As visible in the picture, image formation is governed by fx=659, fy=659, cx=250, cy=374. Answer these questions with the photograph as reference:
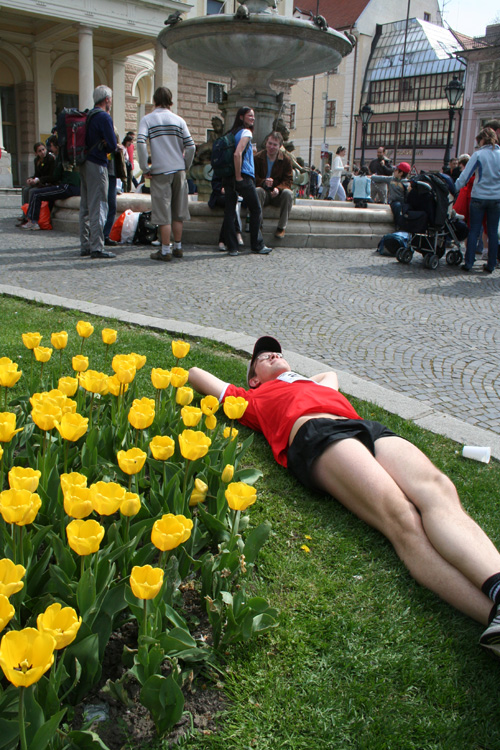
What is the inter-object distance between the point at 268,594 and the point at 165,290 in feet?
18.2

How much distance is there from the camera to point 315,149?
66.8 m

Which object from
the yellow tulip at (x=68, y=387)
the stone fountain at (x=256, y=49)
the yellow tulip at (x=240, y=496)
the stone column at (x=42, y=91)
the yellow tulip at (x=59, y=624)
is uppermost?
the stone column at (x=42, y=91)

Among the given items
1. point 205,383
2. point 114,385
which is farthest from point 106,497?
point 205,383

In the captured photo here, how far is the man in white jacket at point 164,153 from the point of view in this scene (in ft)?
28.8

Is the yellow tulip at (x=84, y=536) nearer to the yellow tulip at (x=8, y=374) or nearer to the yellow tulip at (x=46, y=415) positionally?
the yellow tulip at (x=46, y=415)

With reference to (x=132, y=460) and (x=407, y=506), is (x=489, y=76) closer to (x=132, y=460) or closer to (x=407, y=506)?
(x=407, y=506)

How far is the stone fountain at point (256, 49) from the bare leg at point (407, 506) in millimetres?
10412

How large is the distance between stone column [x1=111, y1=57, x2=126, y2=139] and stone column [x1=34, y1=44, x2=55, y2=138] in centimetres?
311

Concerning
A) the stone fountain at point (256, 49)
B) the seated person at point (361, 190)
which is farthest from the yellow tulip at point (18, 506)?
the seated person at point (361, 190)

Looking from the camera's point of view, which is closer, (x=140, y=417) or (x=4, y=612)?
(x=4, y=612)

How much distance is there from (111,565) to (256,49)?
11671 mm

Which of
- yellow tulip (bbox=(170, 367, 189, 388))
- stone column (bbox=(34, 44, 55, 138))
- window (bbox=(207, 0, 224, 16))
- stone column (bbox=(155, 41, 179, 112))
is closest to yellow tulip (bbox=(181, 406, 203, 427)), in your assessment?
yellow tulip (bbox=(170, 367, 189, 388))

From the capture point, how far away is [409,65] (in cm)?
6406

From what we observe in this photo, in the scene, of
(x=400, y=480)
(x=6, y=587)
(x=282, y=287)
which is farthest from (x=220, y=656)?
(x=282, y=287)
